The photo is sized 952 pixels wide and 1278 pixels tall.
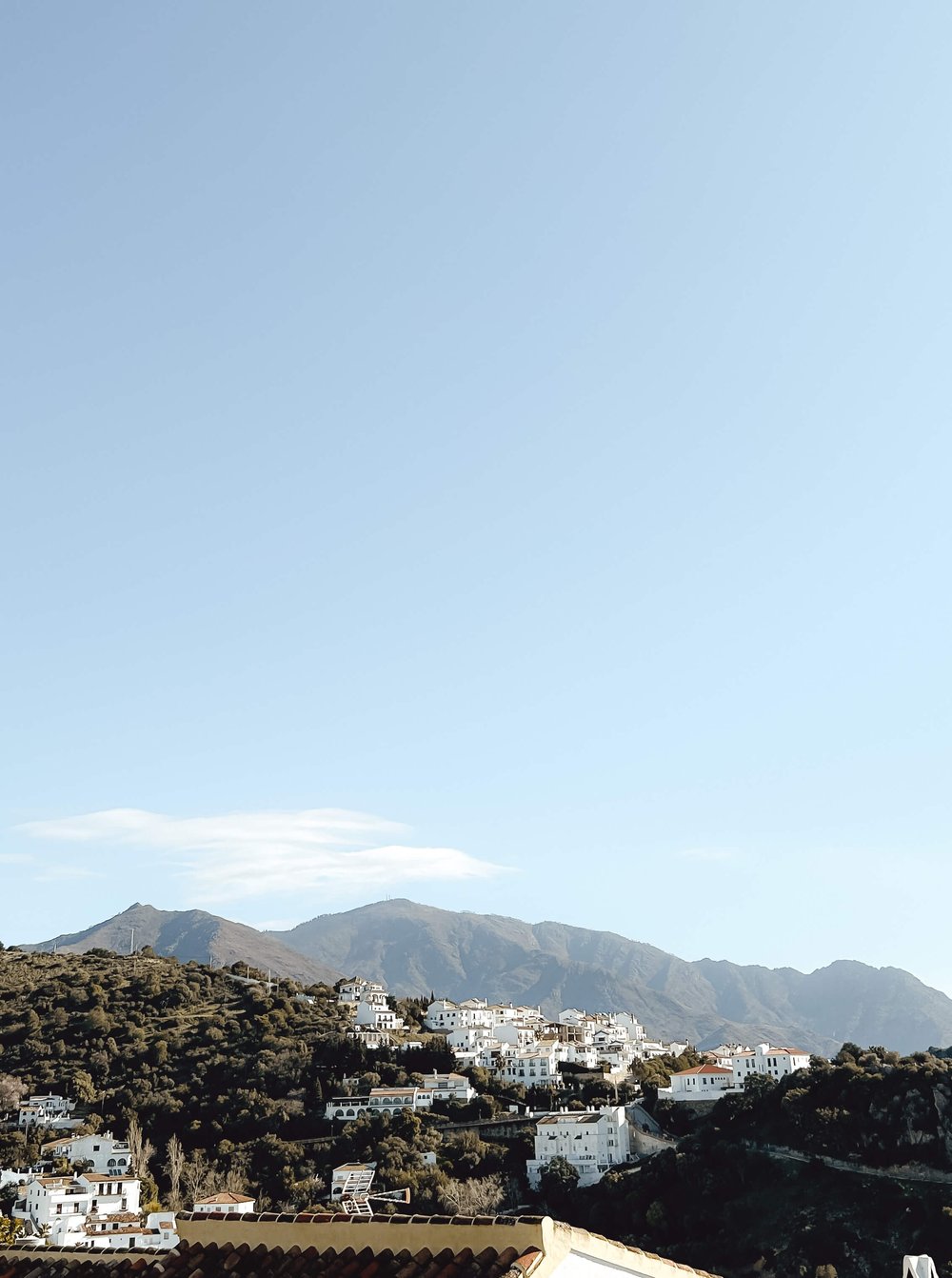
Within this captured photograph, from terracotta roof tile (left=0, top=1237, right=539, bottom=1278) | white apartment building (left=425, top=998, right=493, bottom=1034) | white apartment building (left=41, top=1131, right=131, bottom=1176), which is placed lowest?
white apartment building (left=41, top=1131, right=131, bottom=1176)

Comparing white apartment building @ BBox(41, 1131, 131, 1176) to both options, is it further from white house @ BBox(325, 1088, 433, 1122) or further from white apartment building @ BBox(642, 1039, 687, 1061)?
white apartment building @ BBox(642, 1039, 687, 1061)

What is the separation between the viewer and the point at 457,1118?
268ft

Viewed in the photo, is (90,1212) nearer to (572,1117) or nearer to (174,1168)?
(174,1168)

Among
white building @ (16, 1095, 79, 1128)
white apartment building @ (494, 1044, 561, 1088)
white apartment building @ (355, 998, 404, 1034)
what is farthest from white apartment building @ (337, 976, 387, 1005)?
white building @ (16, 1095, 79, 1128)

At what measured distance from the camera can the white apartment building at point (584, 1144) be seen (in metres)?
72.1

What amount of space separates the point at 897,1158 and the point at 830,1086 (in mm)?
7913

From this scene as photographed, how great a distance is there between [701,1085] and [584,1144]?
12.9 metres

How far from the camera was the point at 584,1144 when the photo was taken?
73.1m

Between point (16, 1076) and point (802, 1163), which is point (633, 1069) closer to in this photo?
point (802, 1163)

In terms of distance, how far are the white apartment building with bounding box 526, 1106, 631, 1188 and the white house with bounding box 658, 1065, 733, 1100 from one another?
7701mm

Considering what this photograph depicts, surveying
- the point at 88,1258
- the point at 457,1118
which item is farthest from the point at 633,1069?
the point at 88,1258

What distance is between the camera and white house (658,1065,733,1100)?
3201 inches

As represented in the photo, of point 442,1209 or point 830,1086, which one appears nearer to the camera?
point 442,1209

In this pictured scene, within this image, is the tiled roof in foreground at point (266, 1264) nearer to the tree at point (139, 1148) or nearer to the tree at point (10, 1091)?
the tree at point (139, 1148)
